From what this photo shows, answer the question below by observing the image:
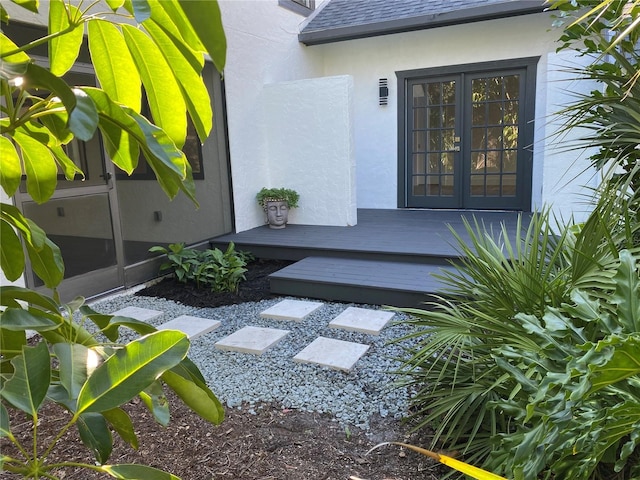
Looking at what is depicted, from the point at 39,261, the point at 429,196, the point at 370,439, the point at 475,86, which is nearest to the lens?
the point at 39,261

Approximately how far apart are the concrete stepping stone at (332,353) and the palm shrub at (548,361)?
46 centimetres

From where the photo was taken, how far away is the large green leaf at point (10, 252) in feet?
3.75

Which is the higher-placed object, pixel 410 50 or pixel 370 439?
→ pixel 410 50

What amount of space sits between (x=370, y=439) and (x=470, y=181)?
6.19 m

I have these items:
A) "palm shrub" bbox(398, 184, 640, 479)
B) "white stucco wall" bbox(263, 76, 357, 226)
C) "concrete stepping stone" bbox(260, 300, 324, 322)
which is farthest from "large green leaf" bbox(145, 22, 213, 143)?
"white stucco wall" bbox(263, 76, 357, 226)

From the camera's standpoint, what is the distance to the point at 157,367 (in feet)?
3.12

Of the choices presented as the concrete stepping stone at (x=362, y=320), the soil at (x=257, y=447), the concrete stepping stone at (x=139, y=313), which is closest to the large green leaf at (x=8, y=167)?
the soil at (x=257, y=447)

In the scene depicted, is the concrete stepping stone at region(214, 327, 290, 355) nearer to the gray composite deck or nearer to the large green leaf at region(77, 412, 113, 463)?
the gray composite deck

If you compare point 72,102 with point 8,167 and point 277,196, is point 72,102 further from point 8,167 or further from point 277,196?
point 277,196

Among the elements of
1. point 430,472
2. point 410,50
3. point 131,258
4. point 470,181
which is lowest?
point 430,472

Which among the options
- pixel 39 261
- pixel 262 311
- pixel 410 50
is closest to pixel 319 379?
pixel 262 311

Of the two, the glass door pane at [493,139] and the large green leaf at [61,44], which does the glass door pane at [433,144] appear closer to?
the glass door pane at [493,139]

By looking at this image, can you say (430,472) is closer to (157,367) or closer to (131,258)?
(157,367)

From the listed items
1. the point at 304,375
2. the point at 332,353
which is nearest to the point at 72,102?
the point at 304,375
